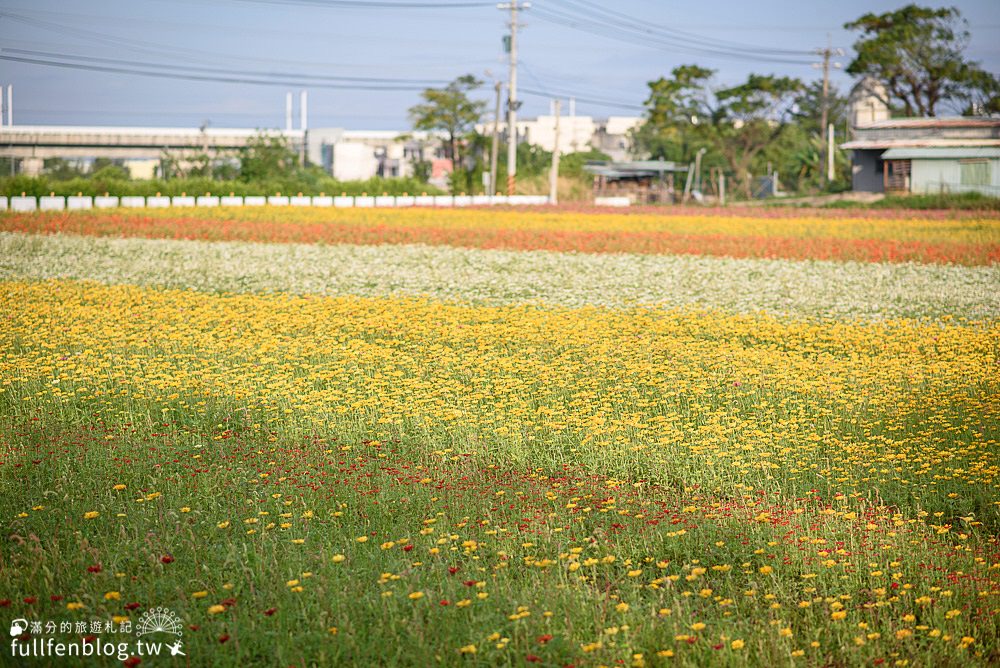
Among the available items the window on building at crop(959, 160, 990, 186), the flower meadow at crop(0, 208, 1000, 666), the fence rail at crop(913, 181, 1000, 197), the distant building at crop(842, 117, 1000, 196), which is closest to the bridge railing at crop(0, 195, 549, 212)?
the distant building at crop(842, 117, 1000, 196)

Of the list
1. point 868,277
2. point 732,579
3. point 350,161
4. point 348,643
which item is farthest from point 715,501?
point 350,161

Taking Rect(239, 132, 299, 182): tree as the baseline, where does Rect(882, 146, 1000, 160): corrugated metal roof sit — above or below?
below

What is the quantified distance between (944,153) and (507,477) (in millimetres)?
50734

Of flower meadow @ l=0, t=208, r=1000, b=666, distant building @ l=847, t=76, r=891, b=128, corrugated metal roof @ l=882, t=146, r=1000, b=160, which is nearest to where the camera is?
flower meadow @ l=0, t=208, r=1000, b=666

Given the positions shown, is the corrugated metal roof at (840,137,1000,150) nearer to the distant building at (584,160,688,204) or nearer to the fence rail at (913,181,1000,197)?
the fence rail at (913,181,1000,197)

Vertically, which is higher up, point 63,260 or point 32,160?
point 32,160

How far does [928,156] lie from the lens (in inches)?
2064

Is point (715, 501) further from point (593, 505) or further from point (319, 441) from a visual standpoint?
point (319, 441)

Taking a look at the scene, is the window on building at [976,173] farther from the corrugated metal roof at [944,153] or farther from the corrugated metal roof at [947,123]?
the corrugated metal roof at [947,123]

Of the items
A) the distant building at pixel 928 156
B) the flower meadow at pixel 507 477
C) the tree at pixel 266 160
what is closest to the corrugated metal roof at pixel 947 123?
the distant building at pixel 928 156

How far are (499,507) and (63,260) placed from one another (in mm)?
18181

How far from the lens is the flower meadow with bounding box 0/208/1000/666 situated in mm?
4742

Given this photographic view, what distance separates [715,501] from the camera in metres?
6.59

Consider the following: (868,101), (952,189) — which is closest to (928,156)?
(952,189)
